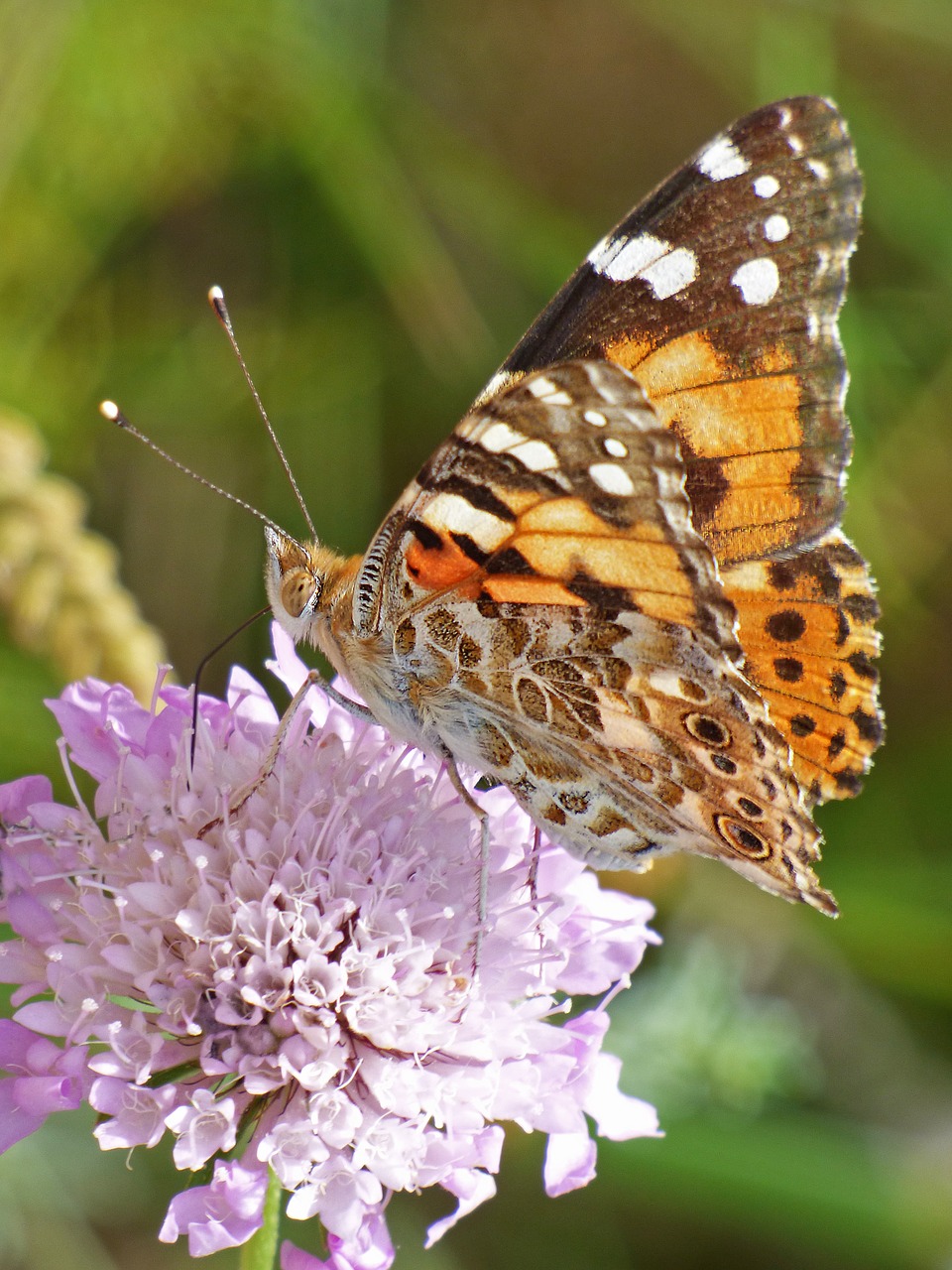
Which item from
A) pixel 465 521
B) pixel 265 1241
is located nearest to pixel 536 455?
pixel 465 521

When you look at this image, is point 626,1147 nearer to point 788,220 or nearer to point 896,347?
point 788,220

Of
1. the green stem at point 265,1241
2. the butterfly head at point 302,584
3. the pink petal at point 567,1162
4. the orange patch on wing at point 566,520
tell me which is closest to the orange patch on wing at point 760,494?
the orange patch on wing at point 566,520

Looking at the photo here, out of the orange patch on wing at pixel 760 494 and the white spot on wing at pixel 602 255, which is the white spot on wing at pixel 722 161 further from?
the orange patch on wing at pixel 760 494

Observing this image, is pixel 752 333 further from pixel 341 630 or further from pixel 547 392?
pixel 341 630

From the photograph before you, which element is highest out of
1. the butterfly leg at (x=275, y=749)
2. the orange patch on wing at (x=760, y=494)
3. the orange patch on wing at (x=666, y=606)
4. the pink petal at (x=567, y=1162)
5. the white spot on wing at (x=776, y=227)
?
the white spot on wing at (x=776, y=227)

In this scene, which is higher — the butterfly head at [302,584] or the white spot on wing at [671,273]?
the white spot on wing at [671,273]

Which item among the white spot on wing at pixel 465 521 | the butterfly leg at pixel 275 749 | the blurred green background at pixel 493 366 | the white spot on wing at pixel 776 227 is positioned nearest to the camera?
the white spot on wing at pixel 465 521

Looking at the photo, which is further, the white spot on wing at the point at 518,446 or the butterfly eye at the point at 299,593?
the butterfly eye at the point at 299,593

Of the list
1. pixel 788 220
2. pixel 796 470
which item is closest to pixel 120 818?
pixel 796 470
